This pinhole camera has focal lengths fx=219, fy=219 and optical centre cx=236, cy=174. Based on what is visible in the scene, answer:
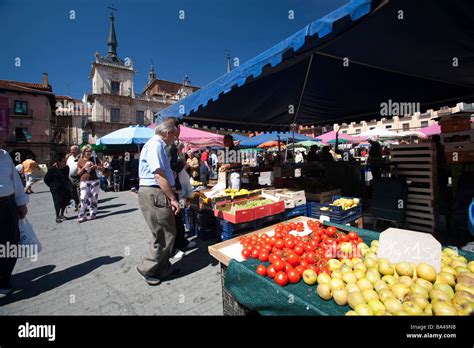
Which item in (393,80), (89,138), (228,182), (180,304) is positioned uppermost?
(89,138)

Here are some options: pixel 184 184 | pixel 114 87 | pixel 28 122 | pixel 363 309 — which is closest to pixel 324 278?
A: pixel 363 309

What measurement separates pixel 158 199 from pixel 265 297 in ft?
6.53

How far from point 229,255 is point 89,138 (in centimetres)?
4522

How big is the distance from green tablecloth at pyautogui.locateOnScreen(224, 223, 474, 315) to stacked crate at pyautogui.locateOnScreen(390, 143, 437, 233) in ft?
9.93

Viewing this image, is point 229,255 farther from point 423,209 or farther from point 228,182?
point 423,209

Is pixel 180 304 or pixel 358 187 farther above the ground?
pixel 358 187

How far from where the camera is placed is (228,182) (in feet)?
16.2

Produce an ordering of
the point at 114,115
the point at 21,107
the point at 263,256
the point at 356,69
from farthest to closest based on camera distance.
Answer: the point at 114,115 → the point at 21,107 → the point at 356,69 → the point at 263,256

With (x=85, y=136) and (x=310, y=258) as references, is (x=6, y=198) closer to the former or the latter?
(x=310, y=258)

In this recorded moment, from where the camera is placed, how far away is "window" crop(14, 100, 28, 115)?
29344 mm

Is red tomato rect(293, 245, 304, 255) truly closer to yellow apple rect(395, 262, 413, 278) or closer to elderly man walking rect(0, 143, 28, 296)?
yellow apple rect(395, 262, 413, 278)

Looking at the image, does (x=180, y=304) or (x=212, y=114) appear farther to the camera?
(x=212, y=114)

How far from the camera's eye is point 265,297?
62.4 inches
